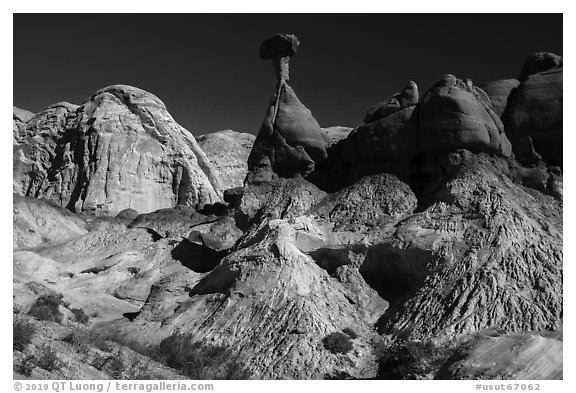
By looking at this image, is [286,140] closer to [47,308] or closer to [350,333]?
[350,333]

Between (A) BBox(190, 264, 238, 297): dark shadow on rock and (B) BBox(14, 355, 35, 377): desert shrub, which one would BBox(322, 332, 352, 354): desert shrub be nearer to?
(A) BBox(190, 264, 238, 297): dark shadow on rock

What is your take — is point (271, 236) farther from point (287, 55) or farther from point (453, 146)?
point (287, 55)

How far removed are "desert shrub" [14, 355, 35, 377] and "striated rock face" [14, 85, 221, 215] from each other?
44.4 m

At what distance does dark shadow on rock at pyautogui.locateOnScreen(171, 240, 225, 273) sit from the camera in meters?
37.1

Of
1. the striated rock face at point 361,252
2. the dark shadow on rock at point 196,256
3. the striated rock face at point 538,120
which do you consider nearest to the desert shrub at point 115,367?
the striated rock face at point 361,252

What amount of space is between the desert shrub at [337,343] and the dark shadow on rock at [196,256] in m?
11.3

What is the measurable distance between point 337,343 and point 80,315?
12020 millimetres

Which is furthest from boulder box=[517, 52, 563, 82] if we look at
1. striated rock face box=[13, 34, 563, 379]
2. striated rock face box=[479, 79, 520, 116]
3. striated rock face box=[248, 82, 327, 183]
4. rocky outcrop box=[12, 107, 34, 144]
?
rocky outcrop box=[12, 107, 34, 144]

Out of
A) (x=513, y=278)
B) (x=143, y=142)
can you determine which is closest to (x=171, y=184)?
(x=143, y=142)

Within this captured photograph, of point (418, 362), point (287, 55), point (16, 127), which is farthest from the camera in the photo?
point (16, 127)

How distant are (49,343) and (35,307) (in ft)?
38.0

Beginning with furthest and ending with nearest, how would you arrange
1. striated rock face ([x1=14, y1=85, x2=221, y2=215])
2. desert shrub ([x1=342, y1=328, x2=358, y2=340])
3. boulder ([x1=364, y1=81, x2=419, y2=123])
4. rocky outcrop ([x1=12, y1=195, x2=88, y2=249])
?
striated rock face ([x1=14, y1=85, x2=221, y2=215])
rocky outcrop ([x1=12, y1=195, x2=88, y2=249])
boulder ([x1=364, y1=81, x2=419, y2=123])
desert shrub ([x1=342, y1=328, x2=358, y2=340])

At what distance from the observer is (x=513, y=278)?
27.5 metres

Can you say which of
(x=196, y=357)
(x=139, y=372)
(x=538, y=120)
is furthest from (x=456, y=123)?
(x=139, y=372)
